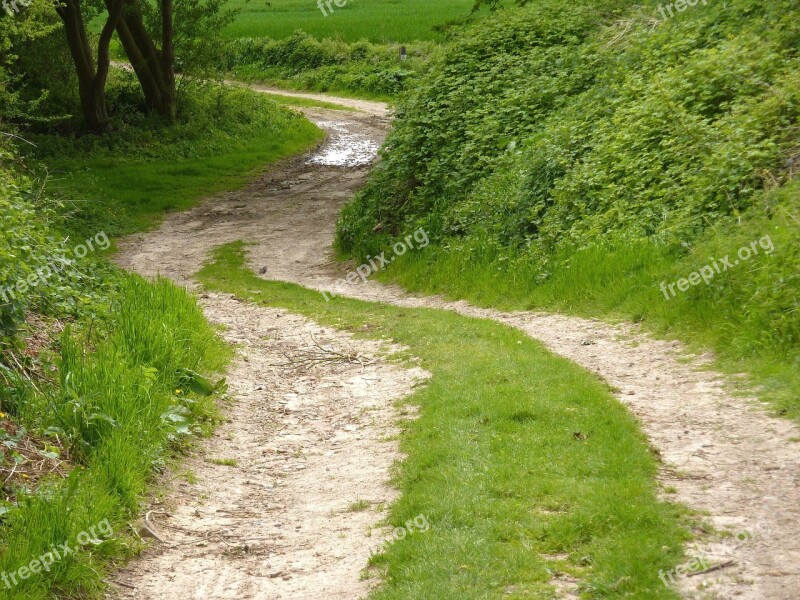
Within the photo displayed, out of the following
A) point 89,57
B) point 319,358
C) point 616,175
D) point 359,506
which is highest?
point 89,57

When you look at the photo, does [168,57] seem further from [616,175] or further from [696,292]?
[696,292]

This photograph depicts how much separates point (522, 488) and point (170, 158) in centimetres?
2197

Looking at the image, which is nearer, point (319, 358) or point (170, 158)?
point (319, 358)

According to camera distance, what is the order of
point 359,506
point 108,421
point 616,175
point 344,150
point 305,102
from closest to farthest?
1. point 359,506
2. point 108,421
3. point 616,175
4. point 344,150
5. point 305,102

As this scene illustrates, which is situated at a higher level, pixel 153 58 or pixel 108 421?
pixel 153 58

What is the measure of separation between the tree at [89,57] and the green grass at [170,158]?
0.93 m

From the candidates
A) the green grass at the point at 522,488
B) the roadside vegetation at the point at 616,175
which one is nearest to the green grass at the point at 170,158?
the roadside vegetation at the point at 616,175

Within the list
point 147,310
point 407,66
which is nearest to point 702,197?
point 147,310

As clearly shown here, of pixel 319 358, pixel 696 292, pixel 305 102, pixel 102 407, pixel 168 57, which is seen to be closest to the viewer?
pixel 102 407

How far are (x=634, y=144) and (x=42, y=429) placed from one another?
370 inches

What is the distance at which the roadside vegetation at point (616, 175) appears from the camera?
9.91 m

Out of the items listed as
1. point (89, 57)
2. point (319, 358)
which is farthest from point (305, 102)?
point (319, 358)

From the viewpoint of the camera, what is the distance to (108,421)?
7469mm

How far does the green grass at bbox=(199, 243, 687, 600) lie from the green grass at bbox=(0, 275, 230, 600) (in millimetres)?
1923
